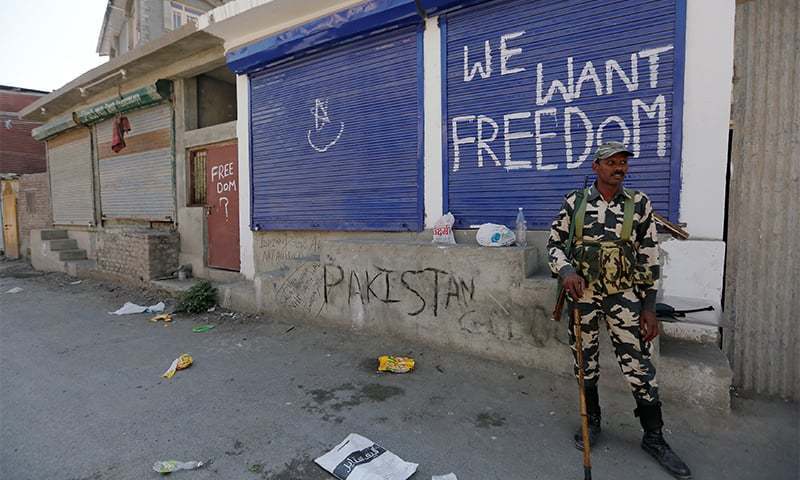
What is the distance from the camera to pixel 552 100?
4.13 metres

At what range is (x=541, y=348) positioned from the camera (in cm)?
368

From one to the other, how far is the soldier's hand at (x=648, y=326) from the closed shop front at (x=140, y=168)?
8949mm

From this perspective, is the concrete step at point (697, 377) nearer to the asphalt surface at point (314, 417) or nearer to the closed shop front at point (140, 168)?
the asphalt surface at point (314, 417)

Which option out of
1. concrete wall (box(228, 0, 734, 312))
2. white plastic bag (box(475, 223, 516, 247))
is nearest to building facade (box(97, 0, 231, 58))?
white plastic bag (box(475, 223, 516, 247))

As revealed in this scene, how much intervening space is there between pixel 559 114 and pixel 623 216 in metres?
1.97

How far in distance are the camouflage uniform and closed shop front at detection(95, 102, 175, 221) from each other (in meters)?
8.63

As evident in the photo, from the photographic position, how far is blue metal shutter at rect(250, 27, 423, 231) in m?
5.14

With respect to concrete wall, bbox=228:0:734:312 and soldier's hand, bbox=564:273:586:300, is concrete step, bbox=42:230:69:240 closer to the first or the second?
soldier's hand, bbox=564:273:586:300

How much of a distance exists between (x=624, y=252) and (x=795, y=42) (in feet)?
8.75

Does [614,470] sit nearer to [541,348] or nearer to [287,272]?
[541,348]

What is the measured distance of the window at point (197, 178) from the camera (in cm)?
823

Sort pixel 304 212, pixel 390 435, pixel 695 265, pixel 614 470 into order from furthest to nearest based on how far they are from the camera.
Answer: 1. pixel 304 212
2. pixel 695 265
3. pixel 390 435
4. pixel 614 470

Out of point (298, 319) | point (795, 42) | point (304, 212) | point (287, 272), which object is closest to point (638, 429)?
point (795, 42)

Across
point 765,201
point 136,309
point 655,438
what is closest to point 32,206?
point 136,309
